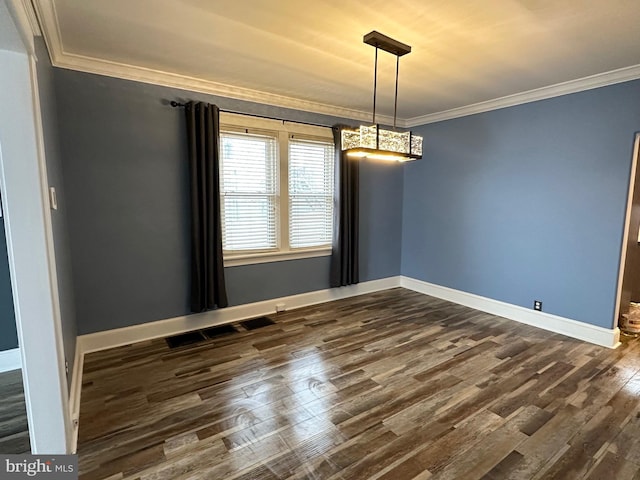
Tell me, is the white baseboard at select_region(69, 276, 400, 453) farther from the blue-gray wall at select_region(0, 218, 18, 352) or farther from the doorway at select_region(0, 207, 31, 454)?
the blue-gray wall at select_region(0, 218, 18, 352)

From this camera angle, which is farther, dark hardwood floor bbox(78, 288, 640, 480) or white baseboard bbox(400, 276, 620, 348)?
white baseboard bbox(400, 276, 620, 348)

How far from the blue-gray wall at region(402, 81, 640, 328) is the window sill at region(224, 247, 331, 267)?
5.61 ft

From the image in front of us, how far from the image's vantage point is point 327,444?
80.3 inches

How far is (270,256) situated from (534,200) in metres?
3.18

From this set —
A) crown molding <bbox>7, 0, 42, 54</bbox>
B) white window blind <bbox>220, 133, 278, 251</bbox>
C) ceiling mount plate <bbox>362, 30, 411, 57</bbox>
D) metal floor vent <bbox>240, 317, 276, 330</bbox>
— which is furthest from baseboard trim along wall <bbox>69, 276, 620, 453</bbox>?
ceiling mount plate <bbox>362, 30, 411, 57</bbox>

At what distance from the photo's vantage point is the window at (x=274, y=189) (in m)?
3.84

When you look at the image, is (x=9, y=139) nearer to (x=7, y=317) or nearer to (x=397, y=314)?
(x=7, y=317)

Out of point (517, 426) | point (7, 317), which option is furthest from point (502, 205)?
point (7, 317)

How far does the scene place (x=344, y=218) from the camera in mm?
4594

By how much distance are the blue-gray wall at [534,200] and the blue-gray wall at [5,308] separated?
→ 15.9 feet

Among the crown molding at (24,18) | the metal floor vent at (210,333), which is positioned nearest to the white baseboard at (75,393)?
the metal floor vent at (210,333)

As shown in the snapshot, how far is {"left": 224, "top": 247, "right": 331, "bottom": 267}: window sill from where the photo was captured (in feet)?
12.9

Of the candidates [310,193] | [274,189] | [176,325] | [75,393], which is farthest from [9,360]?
[310,193]

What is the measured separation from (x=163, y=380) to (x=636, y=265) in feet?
17.2
